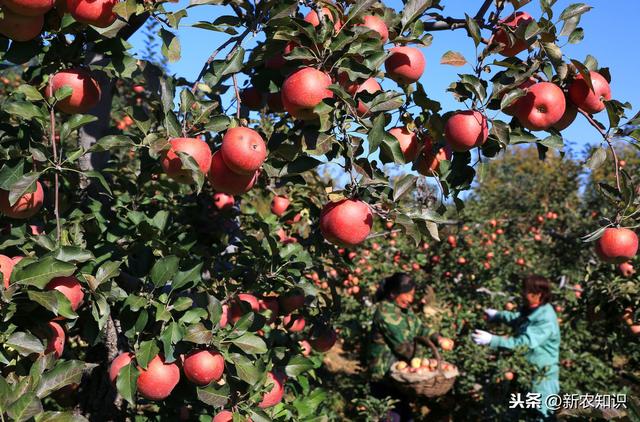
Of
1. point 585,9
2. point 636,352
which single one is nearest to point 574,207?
point 636,352

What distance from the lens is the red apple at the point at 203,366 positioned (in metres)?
1.59

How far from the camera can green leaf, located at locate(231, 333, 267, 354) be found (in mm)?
1692

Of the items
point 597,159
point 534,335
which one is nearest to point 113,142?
point 597,159

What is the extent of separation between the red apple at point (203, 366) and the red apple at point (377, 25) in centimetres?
99

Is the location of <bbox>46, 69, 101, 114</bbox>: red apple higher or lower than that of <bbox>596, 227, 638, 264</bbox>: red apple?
lower

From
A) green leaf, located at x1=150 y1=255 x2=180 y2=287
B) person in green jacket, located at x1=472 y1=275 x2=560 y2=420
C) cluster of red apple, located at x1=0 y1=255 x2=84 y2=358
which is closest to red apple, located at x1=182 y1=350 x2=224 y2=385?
green leaf, located at x1=150 y1=255 x2=180 y2=287

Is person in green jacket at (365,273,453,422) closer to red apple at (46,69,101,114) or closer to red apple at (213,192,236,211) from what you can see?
red apple at (213,192,236,211)

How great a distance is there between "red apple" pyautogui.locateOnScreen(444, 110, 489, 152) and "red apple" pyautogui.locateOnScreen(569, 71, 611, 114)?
0.33 m

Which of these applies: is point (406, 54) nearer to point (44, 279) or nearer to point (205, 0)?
point (205, 0)

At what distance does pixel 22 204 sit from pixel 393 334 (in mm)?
3434

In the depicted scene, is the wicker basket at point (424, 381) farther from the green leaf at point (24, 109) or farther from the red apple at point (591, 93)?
the green leaf at point (24, 109)

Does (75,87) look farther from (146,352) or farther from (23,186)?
(146,352)

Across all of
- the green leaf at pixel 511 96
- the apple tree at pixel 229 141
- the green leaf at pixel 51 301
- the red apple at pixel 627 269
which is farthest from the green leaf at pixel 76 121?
the red apple at pixel 627 269

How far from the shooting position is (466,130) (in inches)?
60.6
